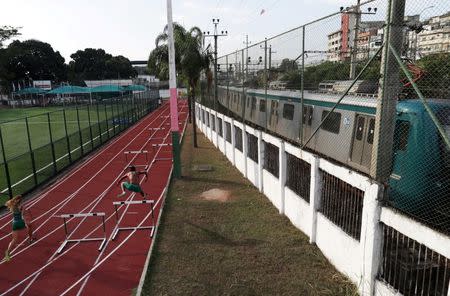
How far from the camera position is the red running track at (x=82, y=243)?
7656mm

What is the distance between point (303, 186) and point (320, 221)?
1.59m

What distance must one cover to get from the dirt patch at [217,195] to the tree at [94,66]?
103 metres

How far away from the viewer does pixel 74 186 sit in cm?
1491

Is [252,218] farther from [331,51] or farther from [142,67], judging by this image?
[142,67]

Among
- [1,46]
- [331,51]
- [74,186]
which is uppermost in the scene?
[1,46]

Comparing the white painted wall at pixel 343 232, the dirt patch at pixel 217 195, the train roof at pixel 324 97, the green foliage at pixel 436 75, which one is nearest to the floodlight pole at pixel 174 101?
the dirt patch at pixel 217 195

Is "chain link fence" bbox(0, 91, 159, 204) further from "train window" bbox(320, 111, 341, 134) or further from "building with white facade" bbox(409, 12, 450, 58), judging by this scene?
"building with white facade" bbox(409, 12, 450, 58)

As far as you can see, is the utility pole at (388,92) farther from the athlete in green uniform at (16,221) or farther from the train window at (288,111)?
the train window at (288,111)

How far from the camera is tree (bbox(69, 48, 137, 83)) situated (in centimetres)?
10994

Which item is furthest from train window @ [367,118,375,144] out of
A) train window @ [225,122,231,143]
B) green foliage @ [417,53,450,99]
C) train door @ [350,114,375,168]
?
train window @ [225,122,231,143]

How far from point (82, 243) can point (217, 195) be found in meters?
4.71

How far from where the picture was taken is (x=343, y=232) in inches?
281

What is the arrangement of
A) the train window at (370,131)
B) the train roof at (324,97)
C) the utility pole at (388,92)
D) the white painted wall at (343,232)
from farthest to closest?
the train roof at (324,97)
the train window at (370,131)
the utility pole at (388,92)
the white painted wall at (343,232)

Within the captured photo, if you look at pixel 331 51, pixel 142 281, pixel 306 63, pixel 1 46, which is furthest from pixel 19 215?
pixel 1 46
